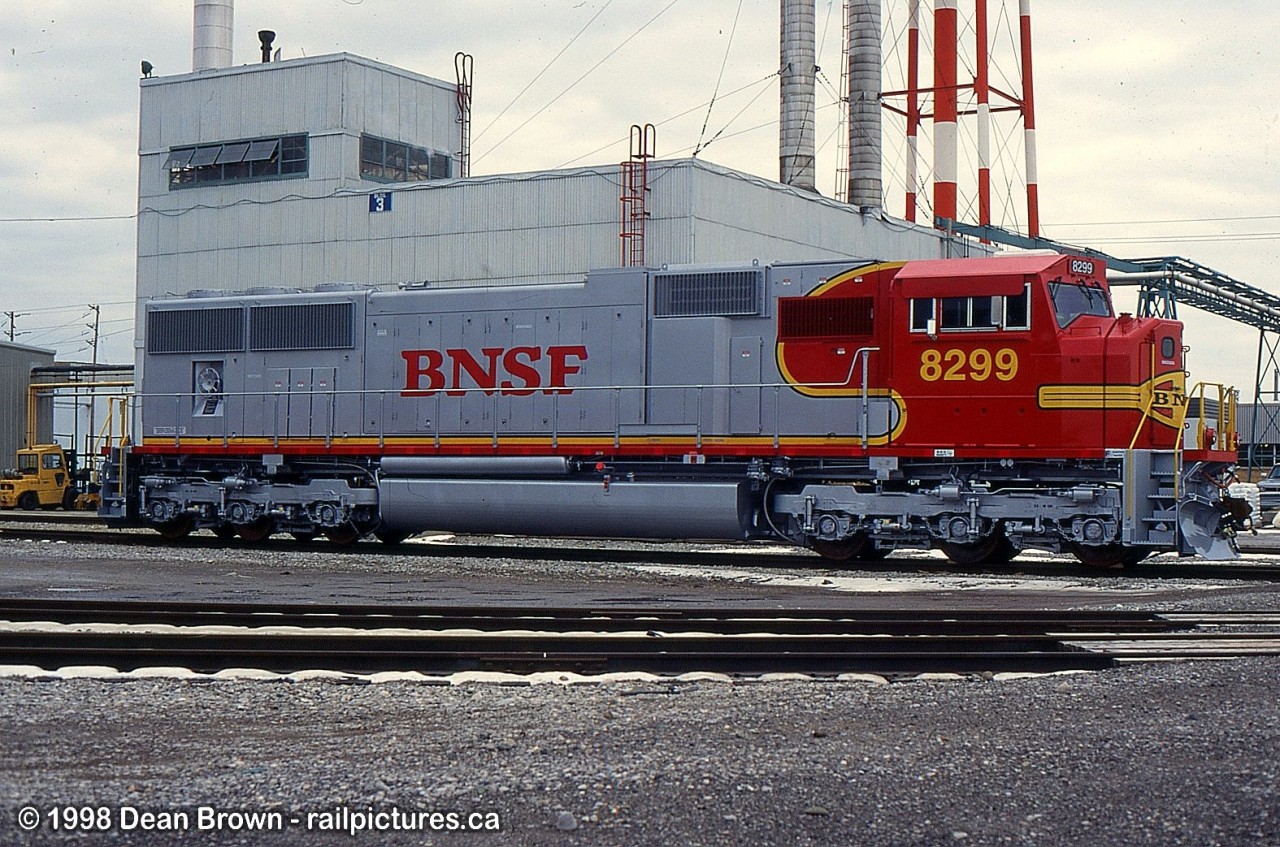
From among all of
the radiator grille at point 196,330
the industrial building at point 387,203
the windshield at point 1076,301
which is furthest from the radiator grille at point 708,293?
the industrial building at point 387,203

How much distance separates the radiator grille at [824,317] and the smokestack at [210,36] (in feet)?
97.8

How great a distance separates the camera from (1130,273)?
44469 mm

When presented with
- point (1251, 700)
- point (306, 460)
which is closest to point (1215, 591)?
point (1251, 700)

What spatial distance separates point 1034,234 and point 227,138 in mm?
26049

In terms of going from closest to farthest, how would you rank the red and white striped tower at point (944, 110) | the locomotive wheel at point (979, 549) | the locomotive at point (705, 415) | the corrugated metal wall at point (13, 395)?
the locomotive at point (705, 415) < the locomotive wheel at point (979, 549) < the red and white striped tower at point (944, 110) < the corrugated metal wall at point (13, 395)

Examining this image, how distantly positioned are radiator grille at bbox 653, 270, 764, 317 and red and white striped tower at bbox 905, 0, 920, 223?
92.7 feet

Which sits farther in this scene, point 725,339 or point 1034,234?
point 1034,234

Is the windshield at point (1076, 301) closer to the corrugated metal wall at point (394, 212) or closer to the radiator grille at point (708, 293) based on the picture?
the radiator grille at point (708, 293)

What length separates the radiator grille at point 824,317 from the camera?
16.3m

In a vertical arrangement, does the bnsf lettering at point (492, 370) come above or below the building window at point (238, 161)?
below

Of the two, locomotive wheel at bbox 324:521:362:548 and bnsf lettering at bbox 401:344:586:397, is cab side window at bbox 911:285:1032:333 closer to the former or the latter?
bnsf lettering at bbox 401:344:586:397

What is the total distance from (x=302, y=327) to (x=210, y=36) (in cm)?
2499

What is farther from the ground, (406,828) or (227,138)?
(227,138)

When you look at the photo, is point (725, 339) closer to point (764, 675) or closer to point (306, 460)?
point (306, 460)
